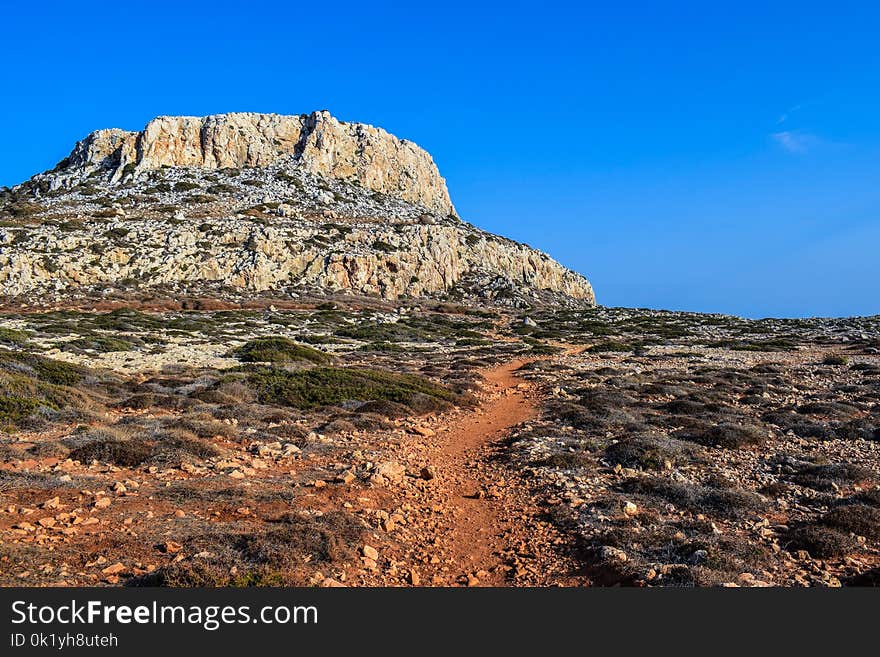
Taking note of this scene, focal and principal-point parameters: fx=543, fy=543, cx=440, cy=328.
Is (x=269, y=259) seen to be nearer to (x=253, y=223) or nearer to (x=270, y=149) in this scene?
(x=253, y=223)

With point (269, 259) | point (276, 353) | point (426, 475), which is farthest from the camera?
point (269, 259)

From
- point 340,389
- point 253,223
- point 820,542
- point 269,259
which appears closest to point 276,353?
point 340,389

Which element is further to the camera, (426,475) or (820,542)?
(426,475)

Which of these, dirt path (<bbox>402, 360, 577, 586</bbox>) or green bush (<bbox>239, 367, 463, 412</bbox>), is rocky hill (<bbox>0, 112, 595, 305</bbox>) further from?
dirt path (<bbox>402, 360, 577, 586</bbox>)

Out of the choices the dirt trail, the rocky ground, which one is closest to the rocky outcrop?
the rocky ground

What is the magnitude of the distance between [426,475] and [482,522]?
224 cm

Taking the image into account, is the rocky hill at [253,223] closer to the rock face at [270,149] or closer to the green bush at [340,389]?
the rock face at [270,149]

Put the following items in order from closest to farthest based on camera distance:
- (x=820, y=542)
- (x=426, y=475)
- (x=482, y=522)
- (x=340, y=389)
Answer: (x=820, y=542), (x=482, y=522), (x=426, y=475), (x=340, y=389)

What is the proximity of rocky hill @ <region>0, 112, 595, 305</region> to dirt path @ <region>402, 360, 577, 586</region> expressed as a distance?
165 ft

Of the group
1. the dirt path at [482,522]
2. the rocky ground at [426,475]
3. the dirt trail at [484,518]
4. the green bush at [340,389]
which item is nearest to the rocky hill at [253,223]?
the rocky ground at [426,475]

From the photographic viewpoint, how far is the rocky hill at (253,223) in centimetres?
5781

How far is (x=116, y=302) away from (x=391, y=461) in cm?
4581

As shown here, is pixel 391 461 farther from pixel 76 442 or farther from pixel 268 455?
pixel 76 442

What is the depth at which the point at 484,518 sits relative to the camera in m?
8.98
